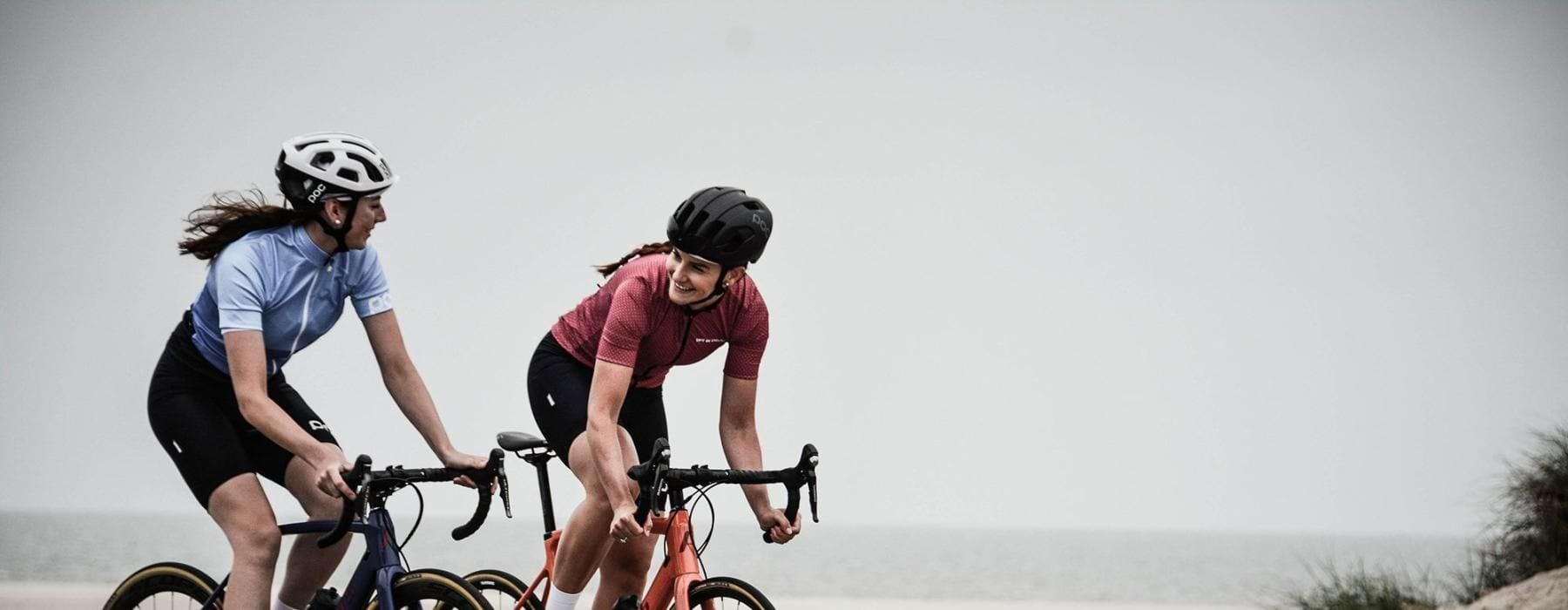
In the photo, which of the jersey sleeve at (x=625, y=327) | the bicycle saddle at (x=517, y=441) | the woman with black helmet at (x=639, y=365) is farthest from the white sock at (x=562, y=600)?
the jersey sleeve at (x=625, y=327)

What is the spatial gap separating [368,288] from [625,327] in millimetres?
754

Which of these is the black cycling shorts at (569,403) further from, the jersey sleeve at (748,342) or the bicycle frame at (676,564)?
the bicycle frame at (676,564)

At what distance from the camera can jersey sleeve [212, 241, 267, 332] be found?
151 inches

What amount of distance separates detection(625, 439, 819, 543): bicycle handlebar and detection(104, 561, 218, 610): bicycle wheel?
4.46 feet

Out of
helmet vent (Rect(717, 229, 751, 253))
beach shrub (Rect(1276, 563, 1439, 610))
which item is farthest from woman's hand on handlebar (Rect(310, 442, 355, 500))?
beach shrub (Rect(1276, 563, 1439, 610))

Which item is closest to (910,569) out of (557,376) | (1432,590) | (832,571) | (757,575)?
(832,571)

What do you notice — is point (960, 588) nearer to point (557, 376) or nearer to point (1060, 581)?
point (1060, 581)

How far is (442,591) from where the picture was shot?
12.3ft

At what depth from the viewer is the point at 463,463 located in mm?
3951

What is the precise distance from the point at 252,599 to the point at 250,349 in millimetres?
613

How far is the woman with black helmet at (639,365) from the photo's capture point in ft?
12.6

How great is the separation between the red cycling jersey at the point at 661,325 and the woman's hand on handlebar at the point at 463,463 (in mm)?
400

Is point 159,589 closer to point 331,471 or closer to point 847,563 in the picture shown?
point 331,471

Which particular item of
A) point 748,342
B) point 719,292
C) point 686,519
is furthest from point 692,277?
point 686,519
